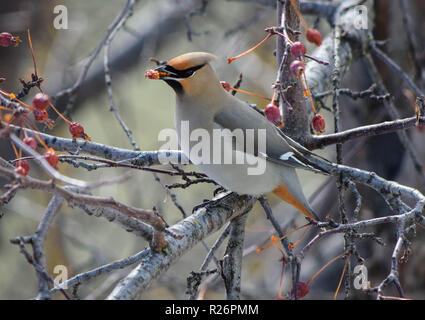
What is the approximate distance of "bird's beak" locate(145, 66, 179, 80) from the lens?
2.59m

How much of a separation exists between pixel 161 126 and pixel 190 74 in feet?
14.2

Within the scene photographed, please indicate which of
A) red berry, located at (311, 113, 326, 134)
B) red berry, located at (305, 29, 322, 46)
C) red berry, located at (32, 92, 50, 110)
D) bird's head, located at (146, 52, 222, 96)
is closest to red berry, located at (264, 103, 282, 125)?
red berry, located at (311, 113, 326, 134)

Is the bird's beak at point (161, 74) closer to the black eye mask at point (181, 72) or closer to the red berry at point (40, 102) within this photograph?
the black eye mask at point (181, 72)

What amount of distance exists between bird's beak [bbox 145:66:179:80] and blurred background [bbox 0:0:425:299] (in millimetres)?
1177

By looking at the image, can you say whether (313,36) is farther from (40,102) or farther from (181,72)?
(40,102)

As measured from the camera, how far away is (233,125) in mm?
2834

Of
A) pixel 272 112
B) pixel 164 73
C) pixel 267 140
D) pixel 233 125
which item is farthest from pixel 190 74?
pixel 272 112

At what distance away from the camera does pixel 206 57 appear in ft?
9.09

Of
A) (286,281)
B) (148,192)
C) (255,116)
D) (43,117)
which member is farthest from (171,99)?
(43,117)

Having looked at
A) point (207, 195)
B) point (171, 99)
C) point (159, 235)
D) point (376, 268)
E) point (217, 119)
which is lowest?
point (159, 235)

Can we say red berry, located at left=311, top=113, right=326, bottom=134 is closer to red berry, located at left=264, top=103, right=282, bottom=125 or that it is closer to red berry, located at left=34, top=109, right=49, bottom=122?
red berry, located at left=264, top=103, right=282, bottom=125

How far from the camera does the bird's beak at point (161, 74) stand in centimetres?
259

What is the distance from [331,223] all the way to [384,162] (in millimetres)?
2814

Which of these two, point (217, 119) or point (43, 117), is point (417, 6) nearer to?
point (217, 119)
